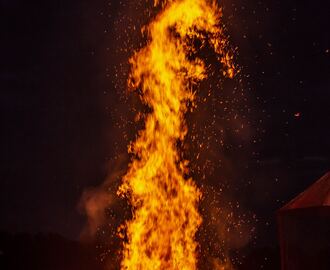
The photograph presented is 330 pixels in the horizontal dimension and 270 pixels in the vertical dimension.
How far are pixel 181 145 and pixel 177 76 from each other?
1.51m

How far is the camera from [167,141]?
1290cm

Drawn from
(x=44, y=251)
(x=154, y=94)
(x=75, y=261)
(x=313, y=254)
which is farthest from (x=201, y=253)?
(x=44, y=251)

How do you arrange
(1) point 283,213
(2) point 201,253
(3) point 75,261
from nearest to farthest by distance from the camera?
(1) point 283,213 < (2) point 201,253 < (3) point 75,261

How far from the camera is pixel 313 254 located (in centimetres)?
2142

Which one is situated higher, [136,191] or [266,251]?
[266,251]

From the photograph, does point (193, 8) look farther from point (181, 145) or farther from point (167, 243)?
point (167, 243)

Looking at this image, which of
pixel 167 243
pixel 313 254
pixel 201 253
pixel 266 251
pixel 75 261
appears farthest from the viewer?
pixel 266 251

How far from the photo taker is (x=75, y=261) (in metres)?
23.4

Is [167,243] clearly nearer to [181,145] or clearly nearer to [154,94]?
[181,145]

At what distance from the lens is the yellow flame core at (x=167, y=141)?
12.7 metres

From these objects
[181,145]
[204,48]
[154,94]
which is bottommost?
[181,145]

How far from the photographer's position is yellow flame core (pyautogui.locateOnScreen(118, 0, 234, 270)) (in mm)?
12695

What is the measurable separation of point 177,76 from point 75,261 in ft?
41.8

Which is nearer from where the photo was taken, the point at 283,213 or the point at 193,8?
the point at 283,213
